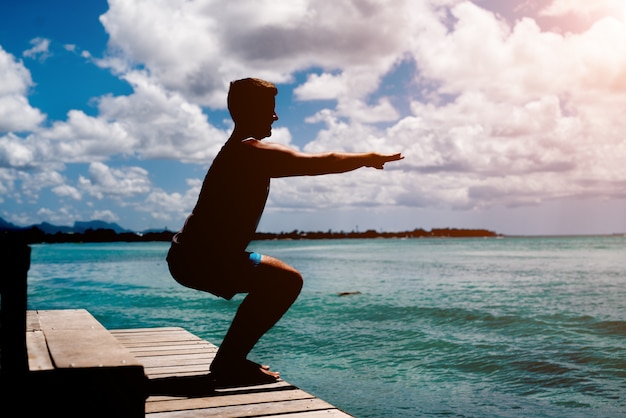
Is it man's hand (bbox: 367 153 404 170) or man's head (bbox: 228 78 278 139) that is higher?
man's head (bbox: 228 78 278 139)

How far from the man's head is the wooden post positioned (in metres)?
2.01

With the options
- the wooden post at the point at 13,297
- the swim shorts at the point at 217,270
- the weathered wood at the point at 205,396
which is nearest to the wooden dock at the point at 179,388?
the weathered wood at the point at 205,396

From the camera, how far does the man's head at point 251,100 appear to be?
438 cm

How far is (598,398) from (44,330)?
10.7 meters

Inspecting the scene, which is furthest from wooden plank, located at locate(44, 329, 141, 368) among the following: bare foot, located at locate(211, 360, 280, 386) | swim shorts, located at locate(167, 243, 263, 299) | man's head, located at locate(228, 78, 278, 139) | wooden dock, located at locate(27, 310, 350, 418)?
man's head, located at locate(228, 78, 278, 139)

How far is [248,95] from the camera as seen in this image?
4402 mm

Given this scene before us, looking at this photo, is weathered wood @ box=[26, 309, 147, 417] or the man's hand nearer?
weathered wood @ box=[26, 309, 147, 417]

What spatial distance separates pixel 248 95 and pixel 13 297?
2307 millimetres

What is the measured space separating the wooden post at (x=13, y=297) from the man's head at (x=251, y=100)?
6.58 ft

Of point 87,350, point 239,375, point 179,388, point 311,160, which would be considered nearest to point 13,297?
point 87,350

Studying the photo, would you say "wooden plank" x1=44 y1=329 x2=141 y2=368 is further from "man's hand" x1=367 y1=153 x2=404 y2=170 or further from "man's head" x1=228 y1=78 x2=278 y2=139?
"man's hand" x1=367 y1=153 x2=404 y2=170

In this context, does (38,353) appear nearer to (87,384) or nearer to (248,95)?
→ (87,384)

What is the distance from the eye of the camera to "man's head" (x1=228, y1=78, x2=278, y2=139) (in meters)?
4.38

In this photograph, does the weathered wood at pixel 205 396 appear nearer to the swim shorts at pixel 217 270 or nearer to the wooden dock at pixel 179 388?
the wooden dock at pixel 179 388
